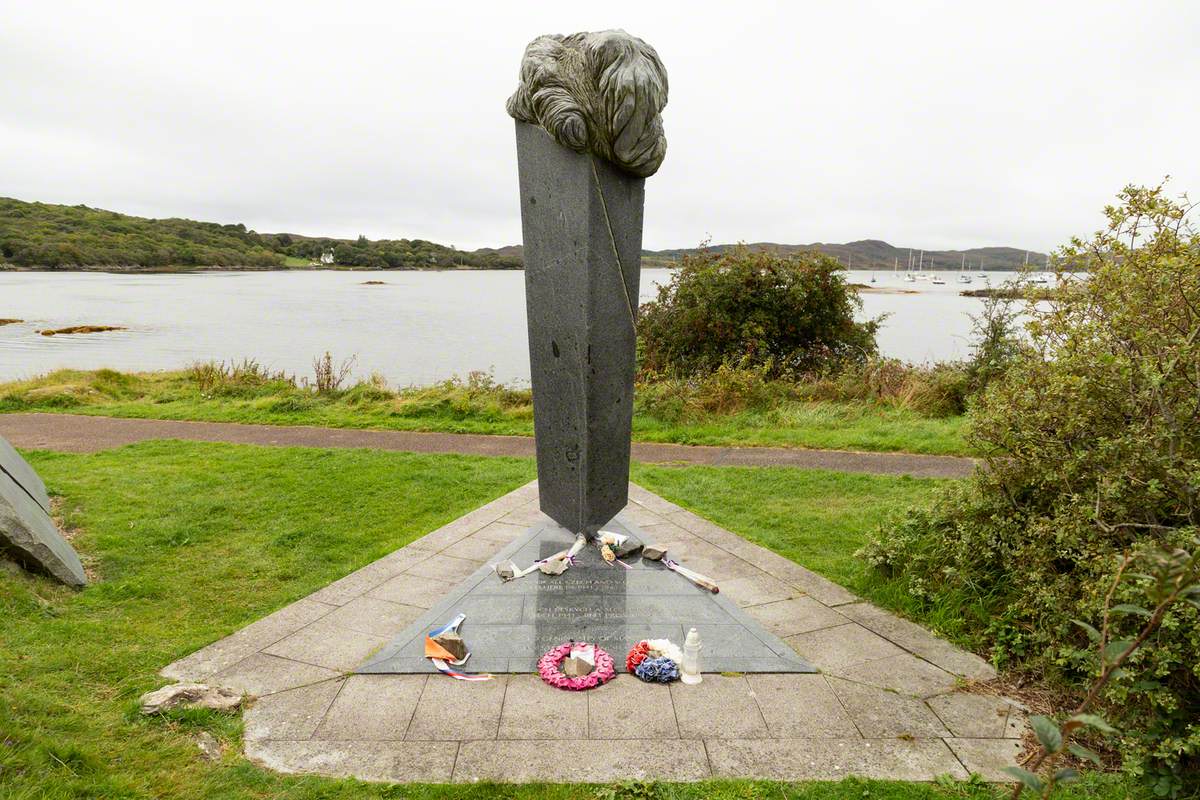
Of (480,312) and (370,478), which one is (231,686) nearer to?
(370,478)

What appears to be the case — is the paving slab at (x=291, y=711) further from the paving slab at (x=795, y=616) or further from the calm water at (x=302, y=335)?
the calm water at (x=302, y=335)

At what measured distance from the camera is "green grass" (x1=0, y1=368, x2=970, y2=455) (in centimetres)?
927

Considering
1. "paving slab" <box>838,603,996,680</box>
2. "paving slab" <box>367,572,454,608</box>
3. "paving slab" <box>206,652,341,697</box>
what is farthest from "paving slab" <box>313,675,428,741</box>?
"paving slab" <box>838,603,996,680</box>

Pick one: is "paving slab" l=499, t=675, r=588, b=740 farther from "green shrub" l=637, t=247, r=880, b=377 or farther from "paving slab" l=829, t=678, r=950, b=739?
"green shrub" l=637, t=247, r=880, b=377

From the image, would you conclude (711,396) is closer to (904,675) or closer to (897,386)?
(897,386)

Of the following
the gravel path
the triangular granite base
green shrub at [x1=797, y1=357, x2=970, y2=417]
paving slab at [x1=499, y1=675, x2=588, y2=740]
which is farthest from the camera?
green shrub at [x1=797, y1=357, x2=970, y2=417]

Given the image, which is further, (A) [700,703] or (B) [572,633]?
(B) [572,633]

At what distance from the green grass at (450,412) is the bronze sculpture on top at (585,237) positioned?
16.4ft

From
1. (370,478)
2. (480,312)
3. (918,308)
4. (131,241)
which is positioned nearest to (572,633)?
(370,478)

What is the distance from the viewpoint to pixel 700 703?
3.37 m

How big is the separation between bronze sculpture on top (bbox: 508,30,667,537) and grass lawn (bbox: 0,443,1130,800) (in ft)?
6.24

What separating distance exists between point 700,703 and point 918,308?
49.6m

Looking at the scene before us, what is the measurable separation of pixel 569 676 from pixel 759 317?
36.3ft

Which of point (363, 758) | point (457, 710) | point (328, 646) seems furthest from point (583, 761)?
point (328, 646)
